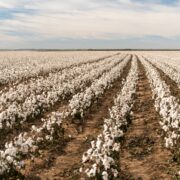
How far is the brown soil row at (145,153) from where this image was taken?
11648 mm

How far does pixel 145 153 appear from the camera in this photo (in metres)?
13.6

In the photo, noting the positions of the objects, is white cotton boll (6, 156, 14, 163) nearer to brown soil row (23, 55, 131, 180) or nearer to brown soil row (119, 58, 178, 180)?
brown soil row (23, 55, 131, 180)

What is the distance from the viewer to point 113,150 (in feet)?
35.2

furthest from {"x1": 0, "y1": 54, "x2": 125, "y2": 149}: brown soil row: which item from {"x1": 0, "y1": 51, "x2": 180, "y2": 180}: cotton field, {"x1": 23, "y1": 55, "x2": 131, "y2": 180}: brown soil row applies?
{"x1": 23, "y1": 55, "x2": 131, "y2": 180}: brown soil row

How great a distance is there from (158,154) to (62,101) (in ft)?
32.5

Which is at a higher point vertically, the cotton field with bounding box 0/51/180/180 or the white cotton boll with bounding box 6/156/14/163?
the white cotton boll with bounding box 6/156/14/163

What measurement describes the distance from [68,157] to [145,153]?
2.36 metres

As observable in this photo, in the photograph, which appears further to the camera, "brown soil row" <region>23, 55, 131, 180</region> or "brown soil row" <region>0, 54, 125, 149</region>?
"brown soil row" <region>0, 54, 125, 149</region>

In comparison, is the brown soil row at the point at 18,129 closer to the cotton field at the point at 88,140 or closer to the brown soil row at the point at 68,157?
the cotton field at the point at 88,140

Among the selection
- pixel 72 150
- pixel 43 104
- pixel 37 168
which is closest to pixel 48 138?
pixel 72 150

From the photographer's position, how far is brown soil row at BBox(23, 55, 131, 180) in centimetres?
1161

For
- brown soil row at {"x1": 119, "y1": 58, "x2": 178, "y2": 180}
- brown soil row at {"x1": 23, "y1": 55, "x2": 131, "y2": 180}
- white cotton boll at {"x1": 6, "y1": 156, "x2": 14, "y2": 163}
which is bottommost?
brown soil row at {"x1": 23, "y1": 55, "x2": 131, "y2": 180}

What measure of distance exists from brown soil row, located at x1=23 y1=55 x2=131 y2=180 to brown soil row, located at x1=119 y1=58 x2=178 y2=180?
Result: 126 cm

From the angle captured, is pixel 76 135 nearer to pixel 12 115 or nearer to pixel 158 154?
pixel 12 115
